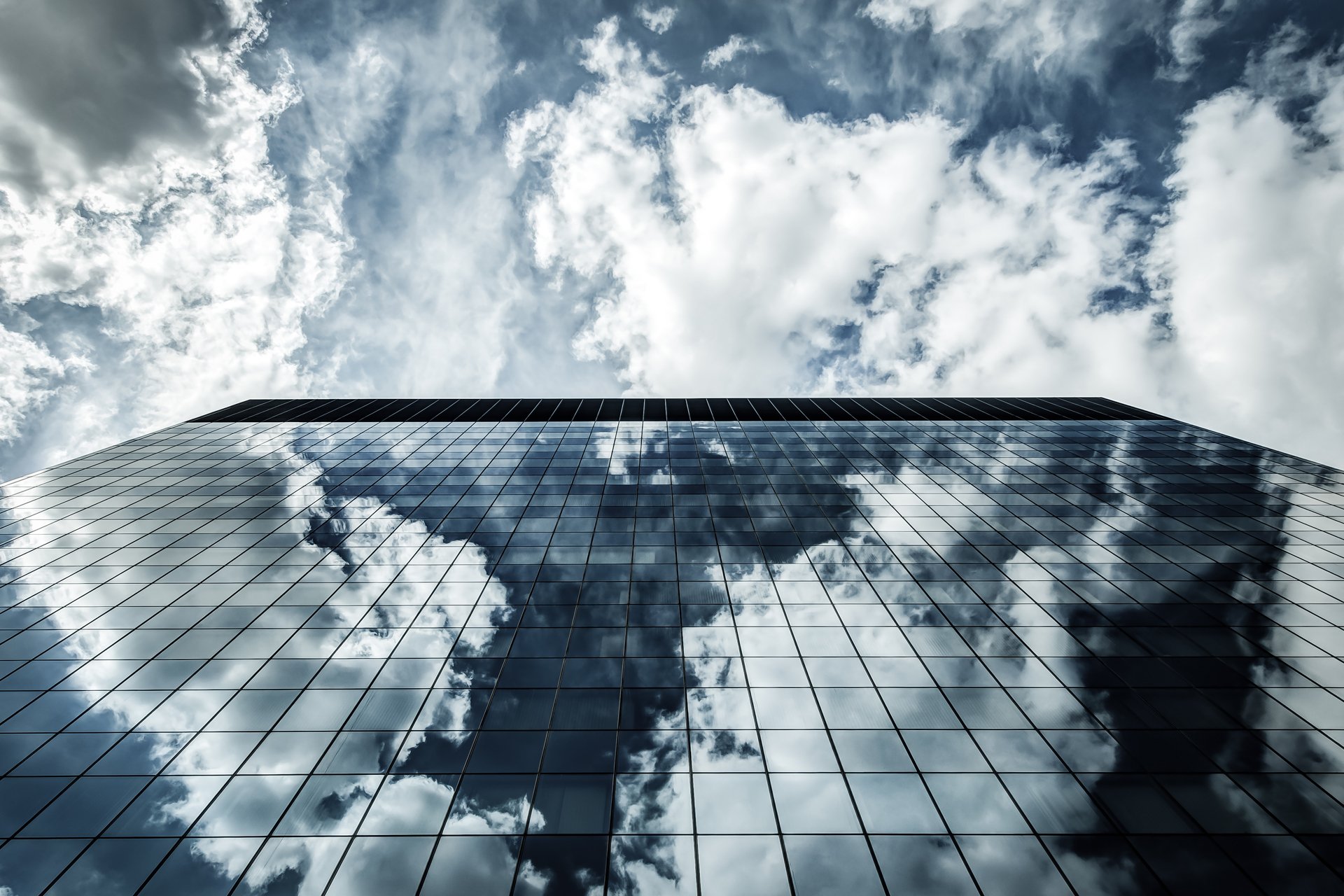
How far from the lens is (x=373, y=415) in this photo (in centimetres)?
4181

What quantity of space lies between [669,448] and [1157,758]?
25.2 m

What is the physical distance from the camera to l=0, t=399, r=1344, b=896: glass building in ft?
40.9

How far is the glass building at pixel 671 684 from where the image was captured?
1248 cm

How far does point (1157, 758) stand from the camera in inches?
570

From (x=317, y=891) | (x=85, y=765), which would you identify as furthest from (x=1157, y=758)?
(x=85, y=765)

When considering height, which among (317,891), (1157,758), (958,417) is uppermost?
(958,417)

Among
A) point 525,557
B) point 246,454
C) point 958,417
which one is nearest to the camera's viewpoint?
point 525,557

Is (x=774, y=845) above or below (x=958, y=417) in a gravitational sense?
below

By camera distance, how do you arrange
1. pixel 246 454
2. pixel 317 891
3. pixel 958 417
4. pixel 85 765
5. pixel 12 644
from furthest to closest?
pixel 958 417, pixel 246 454, pixel 12 644, pixel 85 765, pixel 317 891

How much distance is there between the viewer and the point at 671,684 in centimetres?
1659

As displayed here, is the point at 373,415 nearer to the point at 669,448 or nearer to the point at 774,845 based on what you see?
the point at 669,448

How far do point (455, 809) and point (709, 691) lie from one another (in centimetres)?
733

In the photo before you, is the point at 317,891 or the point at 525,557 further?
the point at 525,557

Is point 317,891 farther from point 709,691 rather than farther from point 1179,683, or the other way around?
point 1179,683
